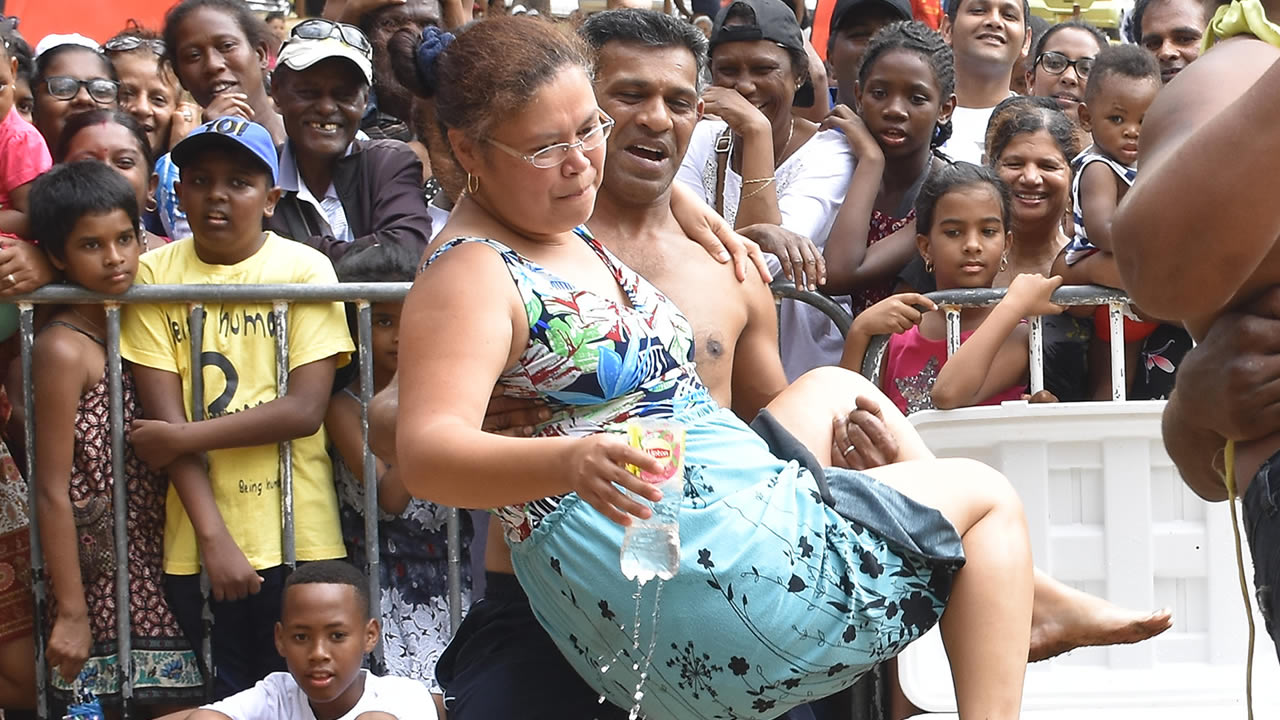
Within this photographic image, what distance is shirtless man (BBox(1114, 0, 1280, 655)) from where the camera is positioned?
1.95m

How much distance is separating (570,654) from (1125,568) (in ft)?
7.07

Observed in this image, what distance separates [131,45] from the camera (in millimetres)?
6672

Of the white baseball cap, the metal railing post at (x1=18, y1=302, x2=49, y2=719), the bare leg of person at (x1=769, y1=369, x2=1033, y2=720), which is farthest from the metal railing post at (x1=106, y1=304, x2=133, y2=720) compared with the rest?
the bare leg of person at (x1=769, y1=369, x2=1033, y2=720)

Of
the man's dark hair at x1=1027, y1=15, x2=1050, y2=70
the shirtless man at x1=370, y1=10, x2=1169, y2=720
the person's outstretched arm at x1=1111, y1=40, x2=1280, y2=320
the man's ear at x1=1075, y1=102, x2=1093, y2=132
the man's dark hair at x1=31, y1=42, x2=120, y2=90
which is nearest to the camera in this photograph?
A: the person's outstretched arm at x1=1111, y1=40, x2=1280, y2=320

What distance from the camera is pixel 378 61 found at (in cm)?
664

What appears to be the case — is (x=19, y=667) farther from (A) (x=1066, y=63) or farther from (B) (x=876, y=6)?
(A) (x=1066, y=63)

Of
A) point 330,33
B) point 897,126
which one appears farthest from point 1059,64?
point 330,33

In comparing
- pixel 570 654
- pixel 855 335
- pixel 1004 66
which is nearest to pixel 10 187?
pixel 855 335

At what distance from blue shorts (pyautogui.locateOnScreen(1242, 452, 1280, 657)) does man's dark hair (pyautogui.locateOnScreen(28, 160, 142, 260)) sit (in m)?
3.39

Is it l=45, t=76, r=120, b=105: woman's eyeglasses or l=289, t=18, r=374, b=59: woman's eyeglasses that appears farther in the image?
l=45, t=76, r=120, b=105: woman's eyeglasses

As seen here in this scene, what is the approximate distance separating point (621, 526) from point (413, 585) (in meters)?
2.39

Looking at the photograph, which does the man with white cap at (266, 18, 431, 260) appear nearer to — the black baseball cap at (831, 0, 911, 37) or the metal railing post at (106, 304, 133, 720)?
the metal railing post at (106, 304, 133, 720)

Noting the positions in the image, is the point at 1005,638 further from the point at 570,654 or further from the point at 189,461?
the point at 189,461

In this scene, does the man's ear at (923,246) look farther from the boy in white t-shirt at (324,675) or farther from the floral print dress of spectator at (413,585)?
the boy in white t-shirt at (324,675)
